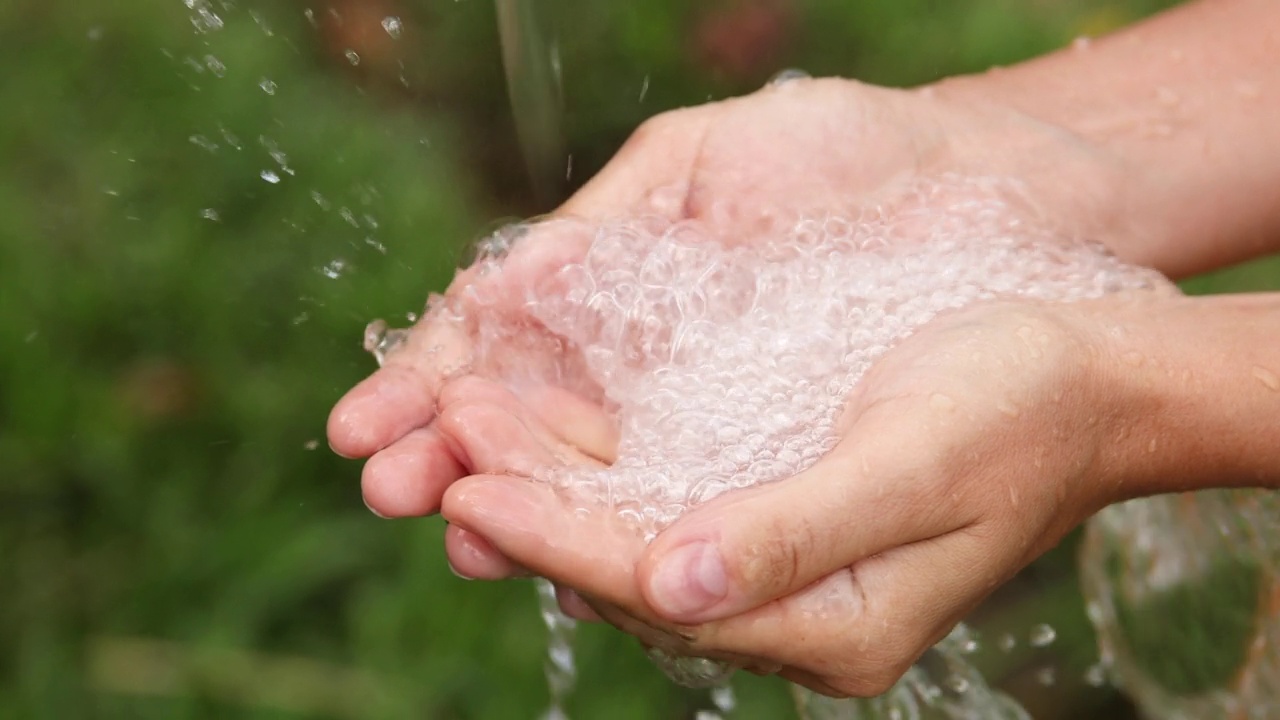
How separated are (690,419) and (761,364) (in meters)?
0.08

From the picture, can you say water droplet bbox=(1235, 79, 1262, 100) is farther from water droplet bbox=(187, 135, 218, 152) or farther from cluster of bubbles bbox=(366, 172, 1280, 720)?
water droplet bbox=(187, 135, 218, 152)

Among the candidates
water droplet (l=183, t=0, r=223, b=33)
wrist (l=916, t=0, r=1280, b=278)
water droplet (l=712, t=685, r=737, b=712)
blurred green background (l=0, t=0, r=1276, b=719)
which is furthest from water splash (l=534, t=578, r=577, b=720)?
water droplet (l=183, t=0, r=223, b=33)

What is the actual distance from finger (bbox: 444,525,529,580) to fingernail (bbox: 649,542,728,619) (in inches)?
5.8

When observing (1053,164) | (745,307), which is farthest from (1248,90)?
(745,307)

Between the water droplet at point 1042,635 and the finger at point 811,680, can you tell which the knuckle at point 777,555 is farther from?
the water droplet at point 1042,635

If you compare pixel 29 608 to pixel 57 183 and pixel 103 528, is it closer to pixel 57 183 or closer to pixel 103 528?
pixel 103 528

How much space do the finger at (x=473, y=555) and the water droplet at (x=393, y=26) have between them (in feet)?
2.76

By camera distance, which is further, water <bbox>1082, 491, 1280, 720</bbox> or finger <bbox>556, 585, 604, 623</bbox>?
water <bbox>1082, 491, 1280, 720</bbox>

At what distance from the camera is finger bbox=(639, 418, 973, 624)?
0.57m

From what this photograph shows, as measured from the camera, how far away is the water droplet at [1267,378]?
72 cm

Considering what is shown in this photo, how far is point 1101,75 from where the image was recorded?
3.54 feet

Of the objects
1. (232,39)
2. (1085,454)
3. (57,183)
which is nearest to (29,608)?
(57,183)

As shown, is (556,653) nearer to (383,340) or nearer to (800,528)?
(383,340)

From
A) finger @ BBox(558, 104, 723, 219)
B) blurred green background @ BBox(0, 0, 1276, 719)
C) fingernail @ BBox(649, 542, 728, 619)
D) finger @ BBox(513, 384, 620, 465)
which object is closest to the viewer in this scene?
fingernail @ BBox(649, 542, 728, 619)
